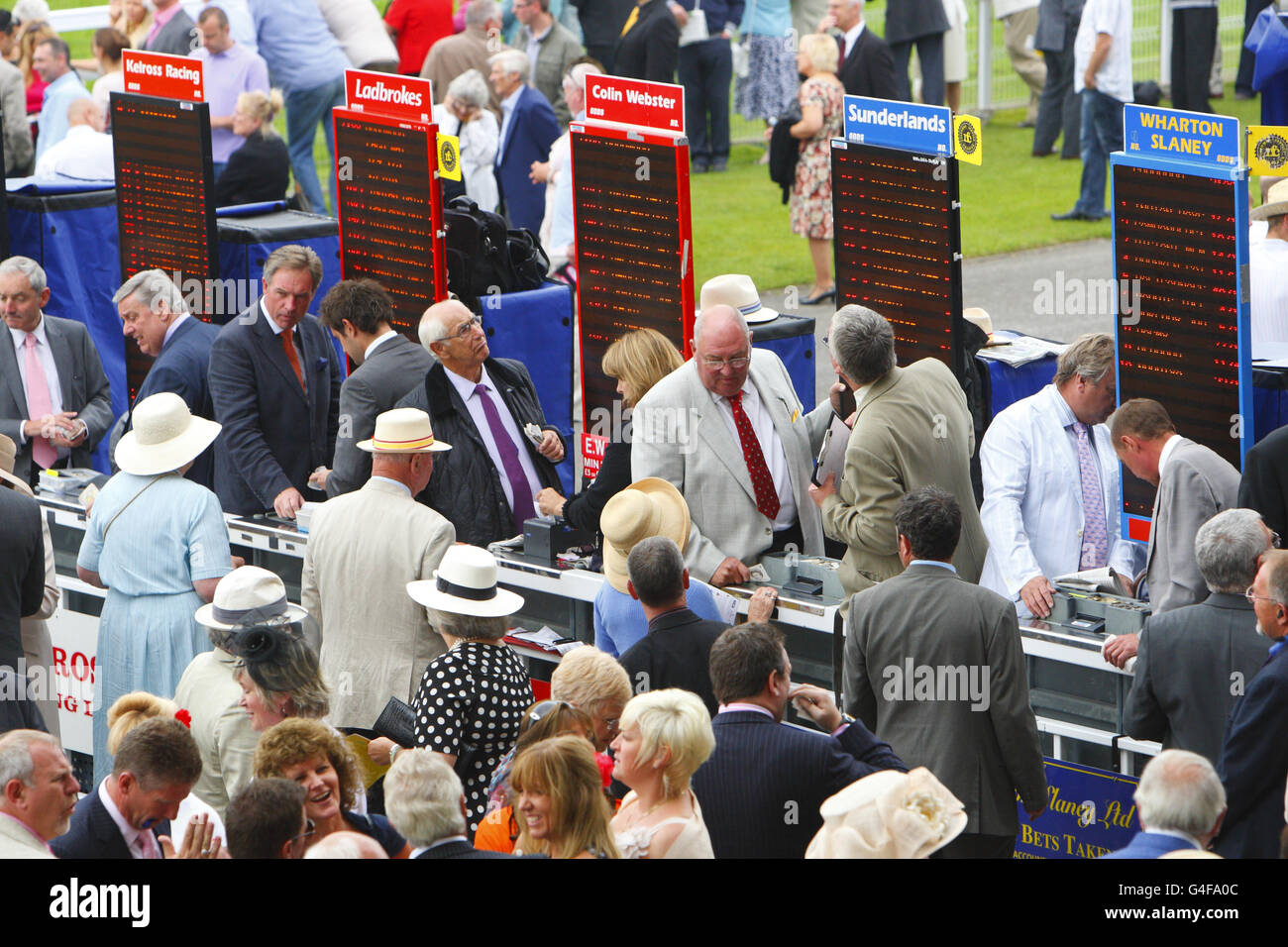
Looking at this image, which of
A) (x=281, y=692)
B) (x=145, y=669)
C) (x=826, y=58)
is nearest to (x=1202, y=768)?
(x=281, y=692)

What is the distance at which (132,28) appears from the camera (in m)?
15.5

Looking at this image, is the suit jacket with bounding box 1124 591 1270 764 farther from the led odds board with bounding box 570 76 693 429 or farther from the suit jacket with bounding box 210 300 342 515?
the suit jacket with bounding box 210 300 342 515

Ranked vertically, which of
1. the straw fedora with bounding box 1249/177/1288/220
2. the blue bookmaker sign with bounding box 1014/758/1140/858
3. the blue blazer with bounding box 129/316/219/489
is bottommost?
the blue bookmaker sign with bounding box 1014/758/1140/858

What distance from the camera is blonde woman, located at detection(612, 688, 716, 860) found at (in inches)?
194

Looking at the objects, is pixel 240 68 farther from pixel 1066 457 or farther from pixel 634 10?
pixel 1066 457

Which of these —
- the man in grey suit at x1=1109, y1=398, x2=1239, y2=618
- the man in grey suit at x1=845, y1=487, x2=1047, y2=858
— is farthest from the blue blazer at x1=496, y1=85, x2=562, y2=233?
the man in grey suit at x1=845, y1=487, x2=1047, y2=858

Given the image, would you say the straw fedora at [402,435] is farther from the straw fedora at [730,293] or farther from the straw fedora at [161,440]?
the straw fedora at [730,293]

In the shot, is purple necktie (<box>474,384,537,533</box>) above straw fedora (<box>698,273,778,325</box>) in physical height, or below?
below

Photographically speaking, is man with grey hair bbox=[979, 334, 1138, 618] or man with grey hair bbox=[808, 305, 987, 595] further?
man with grey hair bbox=[979, 334, 1138, 618]

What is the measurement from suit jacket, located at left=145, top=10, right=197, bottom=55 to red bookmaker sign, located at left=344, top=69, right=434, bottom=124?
596 cm

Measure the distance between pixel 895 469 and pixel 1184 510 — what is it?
1000 mm

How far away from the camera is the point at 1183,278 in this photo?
271 inches

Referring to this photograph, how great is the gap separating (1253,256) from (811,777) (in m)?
3.89
